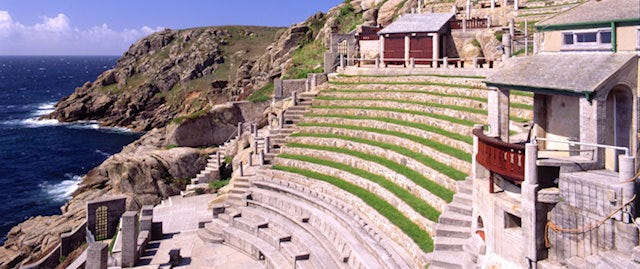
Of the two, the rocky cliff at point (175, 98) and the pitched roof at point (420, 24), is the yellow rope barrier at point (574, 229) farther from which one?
the rocky cliff at point (175, 98)

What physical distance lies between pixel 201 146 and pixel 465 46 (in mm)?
24103

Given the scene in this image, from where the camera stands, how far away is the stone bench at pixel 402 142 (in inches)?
611

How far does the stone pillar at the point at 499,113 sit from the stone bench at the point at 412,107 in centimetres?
597

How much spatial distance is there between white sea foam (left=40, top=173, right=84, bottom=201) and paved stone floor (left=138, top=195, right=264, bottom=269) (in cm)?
2105

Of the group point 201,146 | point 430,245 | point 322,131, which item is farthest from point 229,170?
point 430,245

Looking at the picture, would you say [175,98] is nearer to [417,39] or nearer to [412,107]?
[417,39]

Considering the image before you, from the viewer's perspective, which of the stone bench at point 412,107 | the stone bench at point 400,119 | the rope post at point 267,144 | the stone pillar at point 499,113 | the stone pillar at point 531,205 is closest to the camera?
the stone pillar at point 531,205

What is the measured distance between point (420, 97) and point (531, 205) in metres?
15.0

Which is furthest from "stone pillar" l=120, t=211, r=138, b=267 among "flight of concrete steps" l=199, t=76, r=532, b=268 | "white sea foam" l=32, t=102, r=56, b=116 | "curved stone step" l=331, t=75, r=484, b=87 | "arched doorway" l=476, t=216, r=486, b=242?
"white sea foam" l=32, t=102, r=56, b=116

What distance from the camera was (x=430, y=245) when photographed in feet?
42.6

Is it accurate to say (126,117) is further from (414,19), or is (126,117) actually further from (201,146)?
(414,19)

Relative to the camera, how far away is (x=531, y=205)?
9000 mm

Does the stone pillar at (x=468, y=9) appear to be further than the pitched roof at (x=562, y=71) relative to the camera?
Yes

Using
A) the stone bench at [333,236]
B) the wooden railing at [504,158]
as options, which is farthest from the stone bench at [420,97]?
the wooden railing at [504,158]
